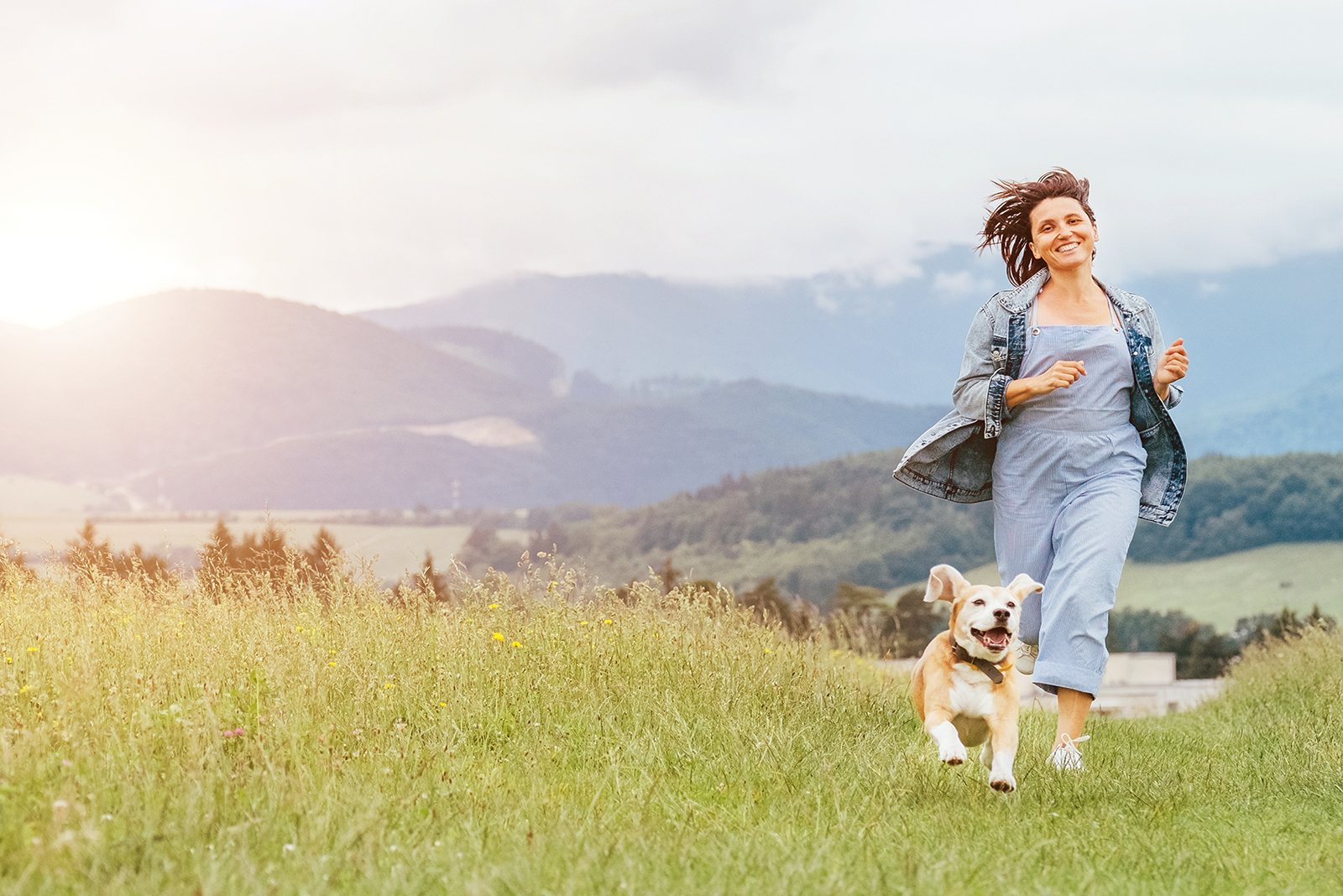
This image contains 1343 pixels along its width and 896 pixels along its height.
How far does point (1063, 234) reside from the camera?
5.62 meters

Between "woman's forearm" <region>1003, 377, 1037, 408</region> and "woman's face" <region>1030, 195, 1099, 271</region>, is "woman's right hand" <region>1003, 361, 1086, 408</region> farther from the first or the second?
"woman's face" <region>1030, 195, 1099, 271</region>

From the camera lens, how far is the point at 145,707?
15.5ft

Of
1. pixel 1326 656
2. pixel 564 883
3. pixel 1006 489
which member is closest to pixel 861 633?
pixel 1326 656

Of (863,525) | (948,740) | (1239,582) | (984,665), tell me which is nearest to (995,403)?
(984,665)

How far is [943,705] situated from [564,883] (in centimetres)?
182

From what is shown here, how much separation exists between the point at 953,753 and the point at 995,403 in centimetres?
188

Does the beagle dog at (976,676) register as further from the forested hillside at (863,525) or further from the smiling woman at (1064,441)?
the forested hillside at (863,525)

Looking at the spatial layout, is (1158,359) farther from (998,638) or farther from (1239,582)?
(1239,582)

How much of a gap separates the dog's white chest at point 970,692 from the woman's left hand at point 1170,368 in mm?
1810

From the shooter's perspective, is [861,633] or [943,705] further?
[861,633]

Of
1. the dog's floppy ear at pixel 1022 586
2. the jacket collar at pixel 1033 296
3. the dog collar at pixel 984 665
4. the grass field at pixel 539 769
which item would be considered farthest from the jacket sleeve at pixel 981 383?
the grass field at pixel 539 769

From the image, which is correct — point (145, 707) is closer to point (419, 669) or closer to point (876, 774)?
point (419, 669)

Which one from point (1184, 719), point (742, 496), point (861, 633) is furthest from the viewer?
point (742, 496)

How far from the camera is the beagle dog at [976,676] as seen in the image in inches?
168
